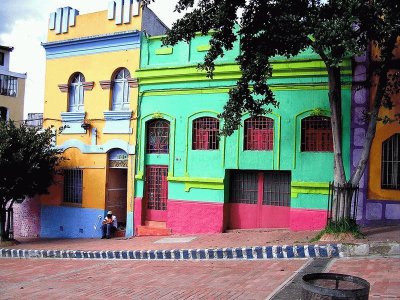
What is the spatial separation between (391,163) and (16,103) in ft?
110

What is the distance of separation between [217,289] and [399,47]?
8.41m

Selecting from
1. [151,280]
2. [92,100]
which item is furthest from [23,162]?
[151,280]

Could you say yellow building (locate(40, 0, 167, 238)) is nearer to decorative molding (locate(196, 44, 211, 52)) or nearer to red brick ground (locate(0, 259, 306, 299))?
decorative molding (locate(196, 44, 211, 52))

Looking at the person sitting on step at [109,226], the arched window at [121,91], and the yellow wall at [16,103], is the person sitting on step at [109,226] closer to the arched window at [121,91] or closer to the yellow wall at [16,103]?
the arched window at [121,91]

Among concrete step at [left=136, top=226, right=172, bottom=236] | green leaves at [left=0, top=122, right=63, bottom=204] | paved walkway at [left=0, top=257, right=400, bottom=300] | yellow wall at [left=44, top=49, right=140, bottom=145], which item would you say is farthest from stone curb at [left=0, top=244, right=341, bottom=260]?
yellow wall at [left=44, top=49, right=140, bottom=145]

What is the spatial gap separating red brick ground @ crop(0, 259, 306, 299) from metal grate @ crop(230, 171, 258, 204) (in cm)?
383

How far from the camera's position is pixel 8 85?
123 feet

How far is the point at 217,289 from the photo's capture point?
7.48 m

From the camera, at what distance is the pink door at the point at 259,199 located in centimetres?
1316

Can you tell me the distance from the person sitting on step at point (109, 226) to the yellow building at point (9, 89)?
2504cm

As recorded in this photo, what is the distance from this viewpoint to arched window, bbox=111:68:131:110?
614 inches

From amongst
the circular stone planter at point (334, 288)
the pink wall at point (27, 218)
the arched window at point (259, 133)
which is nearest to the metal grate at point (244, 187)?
the arched window at point (259, 133)

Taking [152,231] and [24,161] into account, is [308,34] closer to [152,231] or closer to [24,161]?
[152,231]

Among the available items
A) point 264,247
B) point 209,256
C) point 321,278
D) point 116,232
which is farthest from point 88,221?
point 321,278
